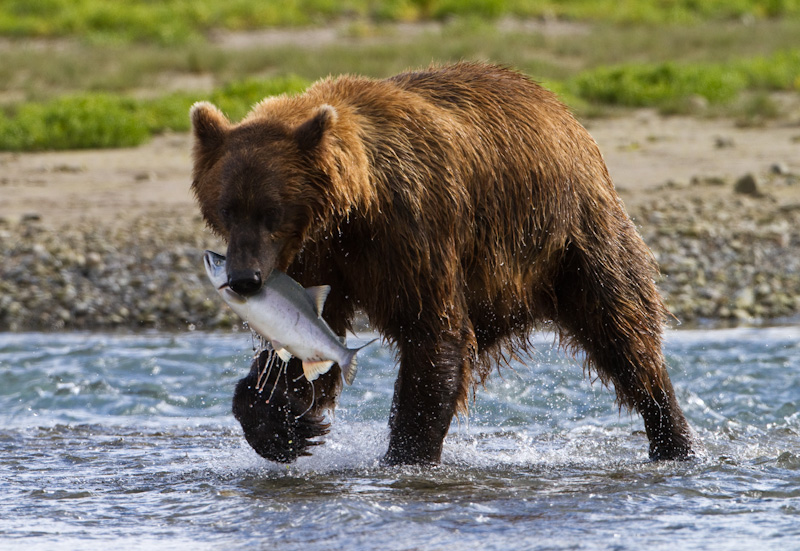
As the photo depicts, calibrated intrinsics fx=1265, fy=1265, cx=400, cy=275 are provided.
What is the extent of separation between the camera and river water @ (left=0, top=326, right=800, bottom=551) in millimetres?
4867

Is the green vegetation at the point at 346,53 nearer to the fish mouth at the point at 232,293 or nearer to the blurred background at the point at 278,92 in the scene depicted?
the blurred background at the point at 278,92

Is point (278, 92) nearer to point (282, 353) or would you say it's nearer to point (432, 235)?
point (432, 235)

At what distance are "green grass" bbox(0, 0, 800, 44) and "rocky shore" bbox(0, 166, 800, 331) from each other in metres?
13.2

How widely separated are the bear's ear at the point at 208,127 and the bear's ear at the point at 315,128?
0.31m

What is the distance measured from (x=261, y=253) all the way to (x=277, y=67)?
1436 centimetres

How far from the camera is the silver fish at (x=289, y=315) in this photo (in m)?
4.41

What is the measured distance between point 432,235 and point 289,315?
2.66ft

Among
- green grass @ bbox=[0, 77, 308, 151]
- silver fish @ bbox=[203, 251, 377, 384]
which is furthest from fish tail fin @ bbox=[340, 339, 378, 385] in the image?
green grass @ bbox=[0, 77, 308, 151]

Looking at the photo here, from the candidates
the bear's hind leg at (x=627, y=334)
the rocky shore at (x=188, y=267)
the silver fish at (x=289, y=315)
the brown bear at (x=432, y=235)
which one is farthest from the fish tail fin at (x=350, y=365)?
the rocky shore at (x=188, y=267)

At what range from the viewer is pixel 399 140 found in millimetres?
5039

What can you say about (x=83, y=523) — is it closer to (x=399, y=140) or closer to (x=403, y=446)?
(x=403, y=446)

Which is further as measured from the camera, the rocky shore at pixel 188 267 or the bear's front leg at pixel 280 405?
the rocky shore at pixel 188 267

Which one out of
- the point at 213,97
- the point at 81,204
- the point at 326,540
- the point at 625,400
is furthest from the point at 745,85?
the point at 326,540

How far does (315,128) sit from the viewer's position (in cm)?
457
